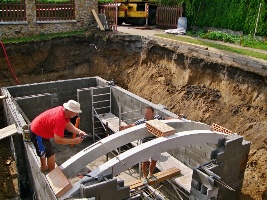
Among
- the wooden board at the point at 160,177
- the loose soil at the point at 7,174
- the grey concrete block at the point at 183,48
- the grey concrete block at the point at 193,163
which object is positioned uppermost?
the grey concrete block at the point at 183,48

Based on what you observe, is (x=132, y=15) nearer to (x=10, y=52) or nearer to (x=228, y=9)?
(x=228, y=9)

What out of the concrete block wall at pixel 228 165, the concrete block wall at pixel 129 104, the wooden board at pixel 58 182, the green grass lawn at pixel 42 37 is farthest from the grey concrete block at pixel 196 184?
the green grass lawn at pixel 42 37

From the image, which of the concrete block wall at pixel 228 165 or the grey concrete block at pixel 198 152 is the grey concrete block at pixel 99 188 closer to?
the concrete block wall at pixel 228 165

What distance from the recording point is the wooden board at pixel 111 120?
33.3 ft

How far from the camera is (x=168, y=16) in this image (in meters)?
19.7

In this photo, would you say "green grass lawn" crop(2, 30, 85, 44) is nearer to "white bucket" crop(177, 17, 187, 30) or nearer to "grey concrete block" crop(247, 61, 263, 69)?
"white bucket" crop(177, 17, 187, 30)

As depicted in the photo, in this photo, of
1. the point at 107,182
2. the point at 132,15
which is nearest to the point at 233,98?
the point at 107,182

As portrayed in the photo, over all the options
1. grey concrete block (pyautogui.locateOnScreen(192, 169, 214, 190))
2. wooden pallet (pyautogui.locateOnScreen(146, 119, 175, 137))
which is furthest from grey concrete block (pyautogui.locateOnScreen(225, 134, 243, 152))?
wooden pallet (pyautogui.locateOnScreen(146, 119, 175, 137))

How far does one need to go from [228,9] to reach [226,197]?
13040 mm

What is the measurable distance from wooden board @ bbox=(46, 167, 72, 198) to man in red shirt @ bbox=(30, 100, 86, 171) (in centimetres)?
53

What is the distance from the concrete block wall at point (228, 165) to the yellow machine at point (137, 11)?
15206 mm

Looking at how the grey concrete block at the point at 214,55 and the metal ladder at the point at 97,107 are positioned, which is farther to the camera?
the grey concrete block at the point at 214,55

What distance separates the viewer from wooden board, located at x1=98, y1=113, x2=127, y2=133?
10156 millimetres

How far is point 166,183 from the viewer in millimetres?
8141
